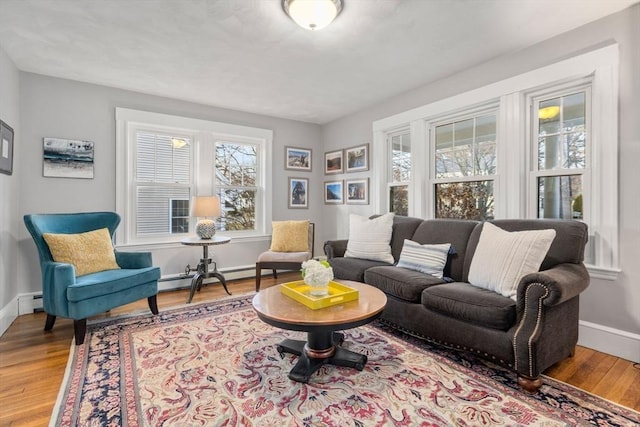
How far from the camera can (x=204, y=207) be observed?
151 inches

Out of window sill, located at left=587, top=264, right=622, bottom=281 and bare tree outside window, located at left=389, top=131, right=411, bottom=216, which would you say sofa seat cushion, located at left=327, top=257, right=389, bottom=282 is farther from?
window sill, located at left=587, top=264, right=622, bottom=281

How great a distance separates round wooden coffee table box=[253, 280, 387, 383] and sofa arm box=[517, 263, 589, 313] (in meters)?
0.85

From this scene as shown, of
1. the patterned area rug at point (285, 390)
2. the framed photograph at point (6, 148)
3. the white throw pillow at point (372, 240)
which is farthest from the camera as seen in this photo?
the white throw pillow at point (372, 240)

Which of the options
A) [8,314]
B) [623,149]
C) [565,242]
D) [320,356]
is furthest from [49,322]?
[623,149]

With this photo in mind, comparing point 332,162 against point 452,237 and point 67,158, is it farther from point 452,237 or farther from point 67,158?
point 67,158

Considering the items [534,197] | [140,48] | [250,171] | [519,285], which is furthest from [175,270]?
[534,197]

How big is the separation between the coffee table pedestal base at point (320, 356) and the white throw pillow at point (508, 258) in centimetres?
104

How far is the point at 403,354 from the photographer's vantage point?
229 centimetres

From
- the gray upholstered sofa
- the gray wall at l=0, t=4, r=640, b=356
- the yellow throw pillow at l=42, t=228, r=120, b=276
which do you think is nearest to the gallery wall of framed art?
the gray wall at l=0, t=4, r=640, b=356

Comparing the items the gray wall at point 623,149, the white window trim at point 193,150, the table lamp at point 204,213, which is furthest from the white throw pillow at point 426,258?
the white window trim at point 193,150

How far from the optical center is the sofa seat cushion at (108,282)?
8.09ft

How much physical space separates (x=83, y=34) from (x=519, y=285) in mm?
3753

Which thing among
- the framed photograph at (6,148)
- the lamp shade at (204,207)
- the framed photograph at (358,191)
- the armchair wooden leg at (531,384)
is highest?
the framed photograph at (6,148)

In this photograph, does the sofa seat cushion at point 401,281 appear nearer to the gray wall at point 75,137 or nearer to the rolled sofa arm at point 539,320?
the rolled sofa arm at point 539,320
